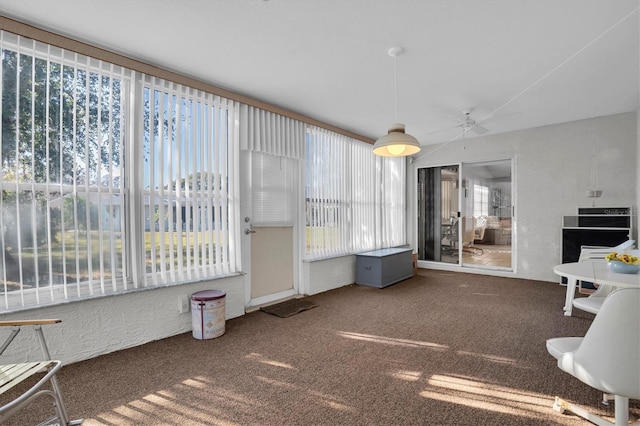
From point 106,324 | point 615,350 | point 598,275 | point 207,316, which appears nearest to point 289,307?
point 207,316

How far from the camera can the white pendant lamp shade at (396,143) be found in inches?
108

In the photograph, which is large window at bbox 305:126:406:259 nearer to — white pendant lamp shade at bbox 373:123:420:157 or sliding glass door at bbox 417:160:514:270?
sliding glass door at bbox 417:160:514:270

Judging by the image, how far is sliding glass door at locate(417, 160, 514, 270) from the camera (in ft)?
19.6

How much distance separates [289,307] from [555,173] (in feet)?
15.9

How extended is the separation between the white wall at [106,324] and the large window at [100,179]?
110 mm

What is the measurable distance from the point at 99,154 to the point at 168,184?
611 mm

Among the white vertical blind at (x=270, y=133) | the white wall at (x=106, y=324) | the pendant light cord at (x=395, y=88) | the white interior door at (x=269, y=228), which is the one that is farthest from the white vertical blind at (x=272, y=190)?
the pendant light cord at (x=395, y=88)

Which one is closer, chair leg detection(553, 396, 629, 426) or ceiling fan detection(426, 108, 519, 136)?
chair leg detection(553, 396, 629, 426)

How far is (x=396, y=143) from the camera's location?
108 inches

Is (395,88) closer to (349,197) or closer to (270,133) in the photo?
(270,133)

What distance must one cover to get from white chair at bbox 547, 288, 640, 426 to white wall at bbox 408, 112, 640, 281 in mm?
4503

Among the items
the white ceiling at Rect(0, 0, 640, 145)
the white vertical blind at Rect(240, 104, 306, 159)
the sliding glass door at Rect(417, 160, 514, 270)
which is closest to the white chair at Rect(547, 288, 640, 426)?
the white ceiling at Rect(0, 0, 640, 145)

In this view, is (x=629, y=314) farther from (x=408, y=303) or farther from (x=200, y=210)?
(x=200, y=210)

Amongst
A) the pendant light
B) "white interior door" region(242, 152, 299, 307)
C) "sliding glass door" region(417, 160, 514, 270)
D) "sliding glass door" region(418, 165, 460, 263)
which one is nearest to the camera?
the pendant light
